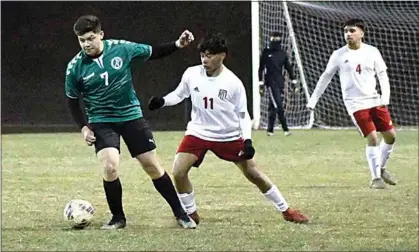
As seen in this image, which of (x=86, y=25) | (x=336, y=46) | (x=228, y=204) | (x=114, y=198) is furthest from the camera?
(x=336, y=46)

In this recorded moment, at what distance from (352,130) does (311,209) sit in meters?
11.5

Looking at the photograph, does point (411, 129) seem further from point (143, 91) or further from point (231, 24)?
point (143, 91)

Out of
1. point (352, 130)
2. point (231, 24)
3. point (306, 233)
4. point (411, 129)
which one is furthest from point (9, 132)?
point (306, 233)

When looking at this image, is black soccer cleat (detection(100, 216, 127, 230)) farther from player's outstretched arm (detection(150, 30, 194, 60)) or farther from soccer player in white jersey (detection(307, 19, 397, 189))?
soccer player in white jersey (detection(307, 19, 397, 189))

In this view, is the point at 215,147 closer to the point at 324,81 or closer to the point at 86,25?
the point at 86,25

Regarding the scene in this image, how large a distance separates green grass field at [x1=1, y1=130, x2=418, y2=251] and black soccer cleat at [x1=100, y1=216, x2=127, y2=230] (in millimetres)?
100

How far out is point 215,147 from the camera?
7.53 metres

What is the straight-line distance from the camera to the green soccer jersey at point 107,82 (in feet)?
23.7

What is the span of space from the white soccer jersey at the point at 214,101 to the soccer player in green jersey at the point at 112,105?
34 centimetres

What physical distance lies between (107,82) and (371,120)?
153 inches

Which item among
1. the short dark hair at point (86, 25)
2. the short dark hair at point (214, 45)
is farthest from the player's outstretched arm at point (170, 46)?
the short dark hair at point (86, 25)

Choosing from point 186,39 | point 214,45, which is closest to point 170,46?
point 186,39

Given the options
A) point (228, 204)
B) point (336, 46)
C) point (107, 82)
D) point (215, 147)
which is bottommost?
point (336, 46)

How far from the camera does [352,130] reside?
19625 mm
